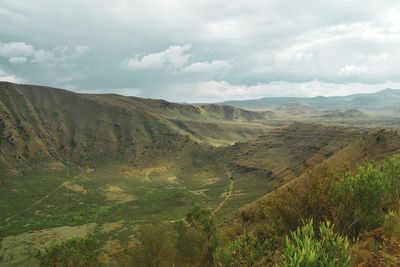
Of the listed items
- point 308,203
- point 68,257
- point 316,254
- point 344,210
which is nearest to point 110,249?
point 68,257

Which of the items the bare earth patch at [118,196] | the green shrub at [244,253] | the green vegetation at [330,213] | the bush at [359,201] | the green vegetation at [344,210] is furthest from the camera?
the bare earth patch at [118,196]

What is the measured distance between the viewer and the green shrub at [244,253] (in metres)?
32.0

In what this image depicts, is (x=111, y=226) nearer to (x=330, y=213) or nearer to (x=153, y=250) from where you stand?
(x=153, y=250)

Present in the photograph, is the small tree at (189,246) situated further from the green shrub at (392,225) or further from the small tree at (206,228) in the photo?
the green shrub at (392,225)

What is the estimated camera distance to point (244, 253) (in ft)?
112

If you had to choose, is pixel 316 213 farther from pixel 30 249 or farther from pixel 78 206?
pixel 78 206

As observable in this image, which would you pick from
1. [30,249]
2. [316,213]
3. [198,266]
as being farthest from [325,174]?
[30,249]

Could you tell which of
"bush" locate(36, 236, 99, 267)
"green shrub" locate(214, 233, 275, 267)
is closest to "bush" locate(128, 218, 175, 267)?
"bush" locate(36, 236, 99, 267)

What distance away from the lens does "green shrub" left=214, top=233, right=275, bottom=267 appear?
105 feet

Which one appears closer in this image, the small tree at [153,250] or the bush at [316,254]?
the bush at [316,254]

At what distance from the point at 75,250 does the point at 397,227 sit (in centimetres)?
5601

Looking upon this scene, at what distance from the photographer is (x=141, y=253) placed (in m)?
62.8

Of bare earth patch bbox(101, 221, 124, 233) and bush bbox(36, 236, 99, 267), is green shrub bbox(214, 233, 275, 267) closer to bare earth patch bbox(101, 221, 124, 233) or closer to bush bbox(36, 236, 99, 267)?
bush bbox(36, 236, 99, 267)

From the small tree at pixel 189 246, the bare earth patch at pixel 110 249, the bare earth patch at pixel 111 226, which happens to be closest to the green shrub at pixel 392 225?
the small tree at pixel 189 246
